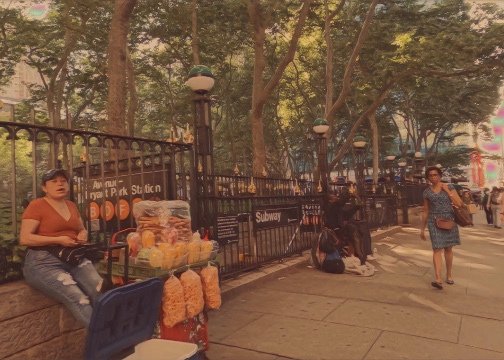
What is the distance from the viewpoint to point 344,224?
818cm

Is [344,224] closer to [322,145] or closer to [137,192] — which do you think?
[322,145]

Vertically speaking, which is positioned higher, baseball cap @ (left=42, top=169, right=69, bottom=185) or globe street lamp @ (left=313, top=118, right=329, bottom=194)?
globe street lamp @ (left=313, top=118, right=329, bottom=194)

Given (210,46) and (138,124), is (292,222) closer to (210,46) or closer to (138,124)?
(210,46)

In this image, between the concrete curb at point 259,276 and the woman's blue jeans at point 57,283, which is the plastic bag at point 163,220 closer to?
the woman's blue jeans at point 57,283

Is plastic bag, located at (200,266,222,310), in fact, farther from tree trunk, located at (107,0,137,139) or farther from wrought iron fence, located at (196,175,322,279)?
tree trunk, located at (107,0,137,139)

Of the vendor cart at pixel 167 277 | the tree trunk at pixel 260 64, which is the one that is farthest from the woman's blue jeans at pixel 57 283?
the tree trunk at pixel 260 64

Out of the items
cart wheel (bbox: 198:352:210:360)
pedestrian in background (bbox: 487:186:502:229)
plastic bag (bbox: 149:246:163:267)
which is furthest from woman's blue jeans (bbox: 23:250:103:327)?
pedestrian in background (bbox: 487:186:502:229)

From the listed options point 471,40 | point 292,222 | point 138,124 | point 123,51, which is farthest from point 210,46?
point 138,124

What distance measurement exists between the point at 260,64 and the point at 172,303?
39.5ft

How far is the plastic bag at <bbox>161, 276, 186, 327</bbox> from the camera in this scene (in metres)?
3.23

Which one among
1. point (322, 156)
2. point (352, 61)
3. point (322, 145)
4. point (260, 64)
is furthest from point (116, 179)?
point (352, 61)

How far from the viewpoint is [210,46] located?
59.4 feet

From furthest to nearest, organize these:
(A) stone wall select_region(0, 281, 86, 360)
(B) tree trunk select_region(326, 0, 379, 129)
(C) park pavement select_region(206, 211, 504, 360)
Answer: (B) tree trunk select_region(326, 0, 379, 129)
(C) park pavement select_region(206, 211, 504, 360)
(A) stone wall select_region(0, 281, 86, 360)

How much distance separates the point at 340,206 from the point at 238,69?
22.7m
